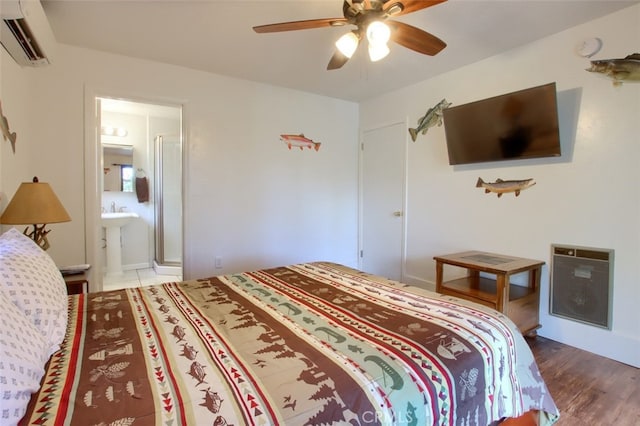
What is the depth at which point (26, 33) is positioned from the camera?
1.90 meters

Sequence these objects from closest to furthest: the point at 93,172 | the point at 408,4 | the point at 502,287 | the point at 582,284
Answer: the point at 408,4 → the point at 502,287 → the point at 582,284 → the point at 93,172

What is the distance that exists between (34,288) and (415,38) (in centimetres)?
212

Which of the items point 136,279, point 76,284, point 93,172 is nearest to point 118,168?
point 136,279

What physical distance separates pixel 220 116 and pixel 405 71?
197 cm

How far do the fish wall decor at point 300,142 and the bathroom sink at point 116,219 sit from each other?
2452mm

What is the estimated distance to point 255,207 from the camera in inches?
145

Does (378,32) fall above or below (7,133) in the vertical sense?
above

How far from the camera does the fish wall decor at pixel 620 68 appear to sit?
7.09ft

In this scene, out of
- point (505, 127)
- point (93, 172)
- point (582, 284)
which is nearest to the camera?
point (582, 284)

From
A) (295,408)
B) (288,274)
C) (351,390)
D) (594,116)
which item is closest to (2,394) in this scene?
(295,408)

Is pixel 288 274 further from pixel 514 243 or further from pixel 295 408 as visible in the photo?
pixel 514 243

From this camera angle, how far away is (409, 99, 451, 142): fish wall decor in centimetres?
339

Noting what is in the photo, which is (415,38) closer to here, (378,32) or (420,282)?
(378,32)

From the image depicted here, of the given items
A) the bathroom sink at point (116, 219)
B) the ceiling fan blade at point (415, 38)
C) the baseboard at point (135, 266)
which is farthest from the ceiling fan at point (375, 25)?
the baseboard at point (135, 266)
